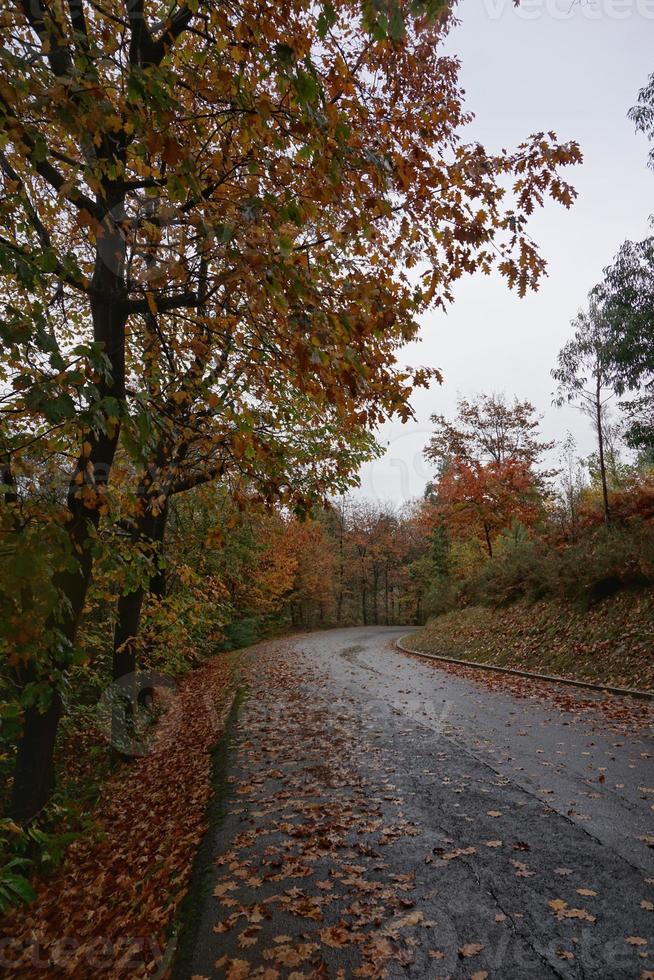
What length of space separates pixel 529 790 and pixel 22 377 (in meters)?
6.04

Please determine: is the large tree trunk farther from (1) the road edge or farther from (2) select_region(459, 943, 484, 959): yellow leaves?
(1) the road edge

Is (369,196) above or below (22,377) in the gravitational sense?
above

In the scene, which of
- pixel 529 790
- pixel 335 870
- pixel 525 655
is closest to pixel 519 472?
pixel 525 655

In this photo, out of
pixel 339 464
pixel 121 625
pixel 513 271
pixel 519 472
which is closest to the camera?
pixel 513 271

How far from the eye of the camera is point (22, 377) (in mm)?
3436

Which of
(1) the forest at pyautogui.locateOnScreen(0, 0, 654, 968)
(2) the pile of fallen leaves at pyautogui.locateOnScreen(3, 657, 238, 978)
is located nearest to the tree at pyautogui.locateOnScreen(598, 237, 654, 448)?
(1) the forest at pyautogui.locateOnScreen(0, 0, 654, 968)

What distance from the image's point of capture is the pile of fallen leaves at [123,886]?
13.6 ft

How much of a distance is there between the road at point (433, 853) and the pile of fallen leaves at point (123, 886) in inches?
11.7

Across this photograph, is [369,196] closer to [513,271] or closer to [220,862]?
[513,271]

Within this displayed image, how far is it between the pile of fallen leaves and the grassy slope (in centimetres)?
806

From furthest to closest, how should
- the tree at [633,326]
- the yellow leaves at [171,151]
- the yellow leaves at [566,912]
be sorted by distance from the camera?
the tree at [633,326] < the yellow leaves at [566,912] < the yellow leaves at [171,151]

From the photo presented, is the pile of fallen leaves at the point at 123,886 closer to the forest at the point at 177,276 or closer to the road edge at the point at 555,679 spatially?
the forest at the point at 177,276

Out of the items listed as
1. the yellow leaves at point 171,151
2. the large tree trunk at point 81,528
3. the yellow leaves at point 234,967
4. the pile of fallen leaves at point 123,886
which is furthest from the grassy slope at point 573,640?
the yellow leaves at point 171,151

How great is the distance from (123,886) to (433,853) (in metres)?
2.88
